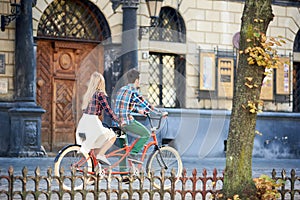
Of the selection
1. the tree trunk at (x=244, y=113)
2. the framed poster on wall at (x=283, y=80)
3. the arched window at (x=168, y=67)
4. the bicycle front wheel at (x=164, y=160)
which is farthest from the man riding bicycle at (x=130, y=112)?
the framed poster on wall at (x=283, y=80)

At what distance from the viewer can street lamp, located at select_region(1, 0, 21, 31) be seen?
19.4m

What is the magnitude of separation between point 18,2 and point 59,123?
361 centimetres

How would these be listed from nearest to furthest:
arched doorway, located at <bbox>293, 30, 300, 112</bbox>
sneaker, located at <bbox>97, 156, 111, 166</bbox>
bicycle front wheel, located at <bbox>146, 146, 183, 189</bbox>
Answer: sneaker, located at <bbox>97, 156, 111, 166</bbox> → bicycle front wheel, located at <bbox>146, 146, 183, 189</bbox> → arched doorway, located at <bbox>293, 30, 300, 112</bbox>

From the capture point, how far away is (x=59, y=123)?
21500mm

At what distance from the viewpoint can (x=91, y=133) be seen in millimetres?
12227

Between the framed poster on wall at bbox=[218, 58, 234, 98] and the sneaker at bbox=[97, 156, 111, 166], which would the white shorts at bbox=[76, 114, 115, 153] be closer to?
the sneaker at bbox=[97, 156, 111, 166]

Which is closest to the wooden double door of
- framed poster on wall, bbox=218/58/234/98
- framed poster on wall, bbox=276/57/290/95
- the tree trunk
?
framed poster on wall, bbox=218/58/234/98

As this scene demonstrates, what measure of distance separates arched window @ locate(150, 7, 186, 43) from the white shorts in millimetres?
10542

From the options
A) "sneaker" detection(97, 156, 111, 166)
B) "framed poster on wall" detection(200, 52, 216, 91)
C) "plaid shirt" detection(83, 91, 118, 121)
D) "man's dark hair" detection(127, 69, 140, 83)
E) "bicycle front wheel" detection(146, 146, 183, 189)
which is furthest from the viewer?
"framed poster on wall" detection(200, 52, 216, 91)

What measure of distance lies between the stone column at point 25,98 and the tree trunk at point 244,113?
10.2m

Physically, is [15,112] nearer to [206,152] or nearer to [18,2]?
[18,2]

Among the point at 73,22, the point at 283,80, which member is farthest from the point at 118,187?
the point at 283,80

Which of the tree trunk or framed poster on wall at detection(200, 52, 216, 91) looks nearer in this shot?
the tree trunk

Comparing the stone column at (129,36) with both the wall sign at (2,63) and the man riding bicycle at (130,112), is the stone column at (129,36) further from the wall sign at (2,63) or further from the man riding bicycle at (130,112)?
the man riding bicycle at (130,112)
